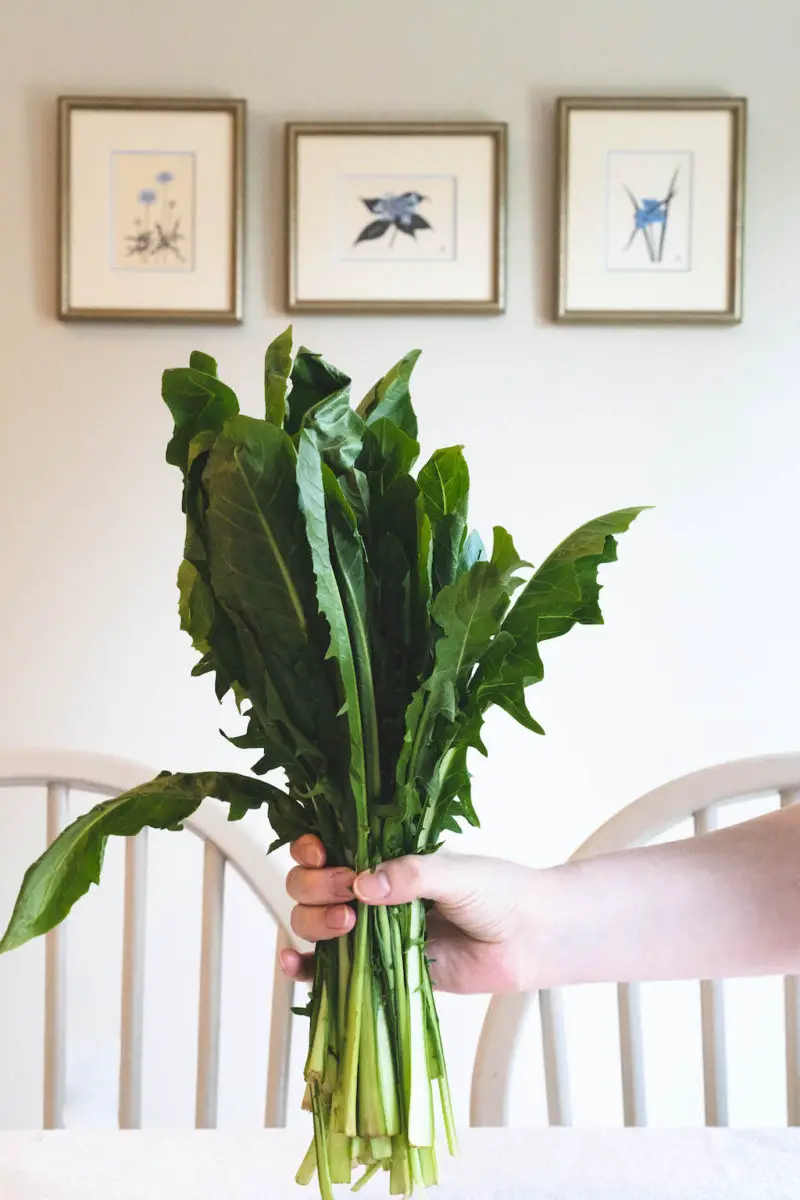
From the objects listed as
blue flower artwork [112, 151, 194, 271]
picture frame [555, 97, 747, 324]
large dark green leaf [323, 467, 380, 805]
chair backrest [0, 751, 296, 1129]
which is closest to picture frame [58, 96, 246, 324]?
blue flower artwork [112, 151, 194, 271]

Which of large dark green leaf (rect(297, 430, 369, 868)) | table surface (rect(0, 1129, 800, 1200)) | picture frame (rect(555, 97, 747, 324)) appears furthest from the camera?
picture frame (rect(555, 97, 747, 324))

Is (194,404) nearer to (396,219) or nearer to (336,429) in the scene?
(336,429)

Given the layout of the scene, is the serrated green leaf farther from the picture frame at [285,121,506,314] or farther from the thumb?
the picture frame at [285,121,506,314]

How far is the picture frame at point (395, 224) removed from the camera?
1410 millimetres

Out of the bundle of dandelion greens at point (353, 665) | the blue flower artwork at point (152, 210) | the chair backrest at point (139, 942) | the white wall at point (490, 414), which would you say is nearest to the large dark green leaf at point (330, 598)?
the bundle of dandelion greens at point (353, 665)

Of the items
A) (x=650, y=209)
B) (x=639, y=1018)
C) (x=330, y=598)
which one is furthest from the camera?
(x=650, y=209)

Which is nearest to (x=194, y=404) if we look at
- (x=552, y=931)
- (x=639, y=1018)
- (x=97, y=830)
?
(x=97, y=830)

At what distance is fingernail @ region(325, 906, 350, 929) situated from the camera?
0.51 m

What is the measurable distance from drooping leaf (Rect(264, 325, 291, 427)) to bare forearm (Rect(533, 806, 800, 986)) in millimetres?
411

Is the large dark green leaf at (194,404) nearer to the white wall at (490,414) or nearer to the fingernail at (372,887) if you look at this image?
the fingernail at (372,887)

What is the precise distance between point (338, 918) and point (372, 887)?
31mm

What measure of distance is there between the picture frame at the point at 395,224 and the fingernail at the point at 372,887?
1088 millimetres

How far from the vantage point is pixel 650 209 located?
4.66ft

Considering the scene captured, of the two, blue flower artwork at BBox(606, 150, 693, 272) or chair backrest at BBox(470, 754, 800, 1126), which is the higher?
blue flower artwork at BBox(606, 150, 693, 272)
